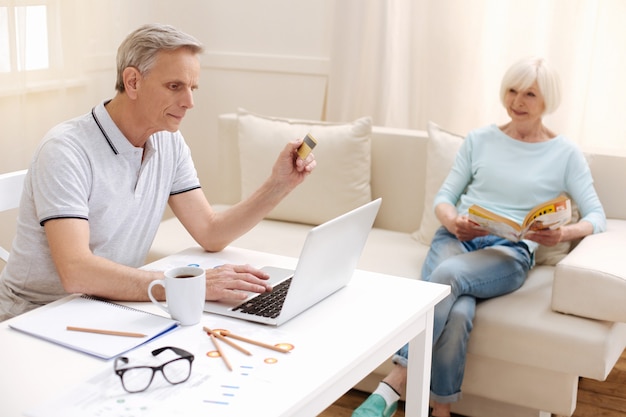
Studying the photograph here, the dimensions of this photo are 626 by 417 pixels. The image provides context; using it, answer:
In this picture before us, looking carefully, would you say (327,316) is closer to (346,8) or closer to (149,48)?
(149,48)

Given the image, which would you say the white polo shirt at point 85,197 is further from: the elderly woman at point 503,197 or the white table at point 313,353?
the elderly woman at point 503,197

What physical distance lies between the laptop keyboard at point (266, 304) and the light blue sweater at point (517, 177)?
130cm

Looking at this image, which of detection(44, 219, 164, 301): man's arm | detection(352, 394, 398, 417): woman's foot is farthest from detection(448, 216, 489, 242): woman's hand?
detection(44, 219, 164, 301): man's arm

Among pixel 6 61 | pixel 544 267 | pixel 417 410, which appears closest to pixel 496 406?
pixel 544 267

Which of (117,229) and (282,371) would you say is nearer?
(282,371)

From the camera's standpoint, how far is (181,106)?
1946 millimetres

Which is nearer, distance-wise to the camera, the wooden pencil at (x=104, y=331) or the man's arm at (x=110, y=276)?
the wooden pencil at (x=104, y=331)

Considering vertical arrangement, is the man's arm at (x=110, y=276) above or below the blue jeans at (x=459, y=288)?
above

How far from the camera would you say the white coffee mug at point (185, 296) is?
1475mm

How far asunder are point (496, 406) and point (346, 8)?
1.94 m

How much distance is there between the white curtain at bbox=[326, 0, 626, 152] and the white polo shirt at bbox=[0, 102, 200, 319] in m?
1.85


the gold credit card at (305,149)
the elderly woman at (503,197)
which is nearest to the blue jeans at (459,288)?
the elderly woman at (503,197)

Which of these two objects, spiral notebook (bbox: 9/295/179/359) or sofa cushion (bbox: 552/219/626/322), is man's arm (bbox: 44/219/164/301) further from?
sofa cushion (bbox: 552/219/626/322)

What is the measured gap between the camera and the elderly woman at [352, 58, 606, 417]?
8.11 feet
